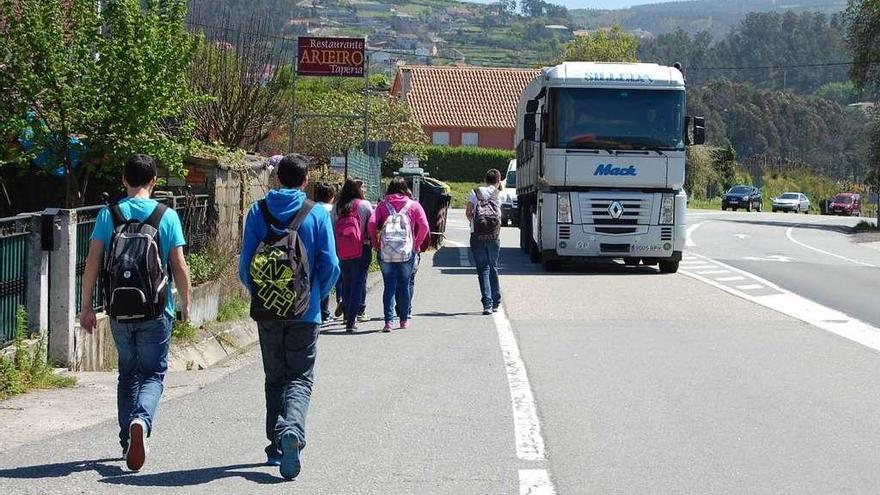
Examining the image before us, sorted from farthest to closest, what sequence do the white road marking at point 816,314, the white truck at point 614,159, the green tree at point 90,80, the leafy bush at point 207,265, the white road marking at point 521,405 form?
the white truck at point 614,159 → the green tree at point 90,80 → the leafy bush at point 207,265 → the white road marking at point 816,314 → the white road marking at point 521,405

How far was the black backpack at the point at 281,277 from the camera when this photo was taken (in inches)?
288

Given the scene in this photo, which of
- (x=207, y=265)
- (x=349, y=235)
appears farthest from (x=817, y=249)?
(x=207, y=265)

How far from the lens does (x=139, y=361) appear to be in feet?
24.7

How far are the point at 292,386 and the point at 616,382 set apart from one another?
4.01m

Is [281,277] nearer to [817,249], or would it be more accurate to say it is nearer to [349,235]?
[349,235]

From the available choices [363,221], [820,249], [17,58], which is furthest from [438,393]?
[820,249]

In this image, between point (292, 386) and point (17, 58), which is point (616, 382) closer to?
point (292, 386)

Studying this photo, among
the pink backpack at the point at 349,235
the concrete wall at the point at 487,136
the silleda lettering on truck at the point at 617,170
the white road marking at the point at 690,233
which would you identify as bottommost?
the white road marking at the point at 690,233

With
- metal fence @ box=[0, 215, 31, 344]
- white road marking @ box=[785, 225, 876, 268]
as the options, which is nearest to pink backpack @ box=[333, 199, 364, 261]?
metal fence @ box=[0, 215, 31, 344]

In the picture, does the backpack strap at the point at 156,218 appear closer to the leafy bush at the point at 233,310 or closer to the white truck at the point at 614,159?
the leafy bush at the point at 233,310

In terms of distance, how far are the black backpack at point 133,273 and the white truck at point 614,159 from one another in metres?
15.3

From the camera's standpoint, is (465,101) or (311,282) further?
(465,101)

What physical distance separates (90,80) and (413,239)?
13.3ft

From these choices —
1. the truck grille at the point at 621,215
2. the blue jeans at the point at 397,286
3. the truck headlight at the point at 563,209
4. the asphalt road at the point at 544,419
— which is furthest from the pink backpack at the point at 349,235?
the truck grille at the point at 621,215
